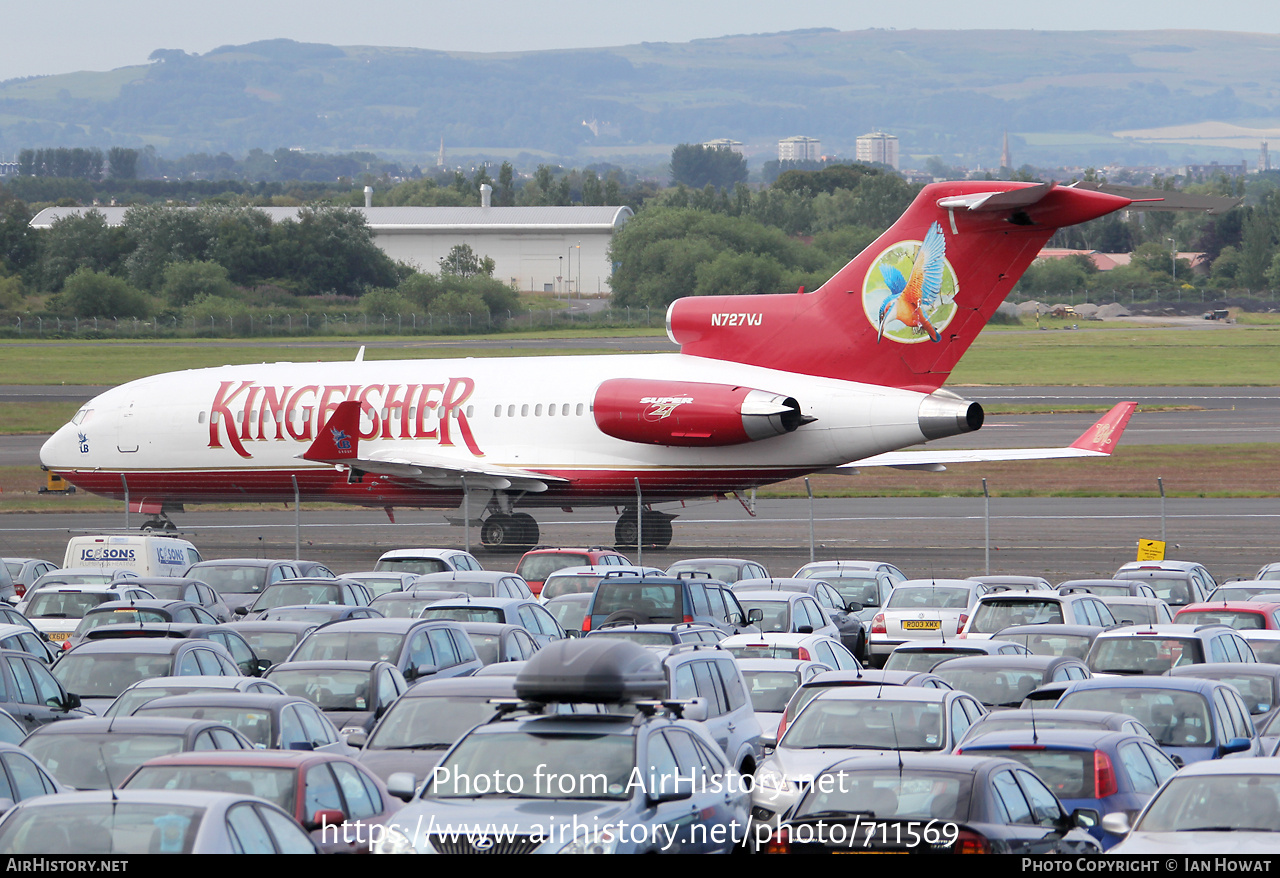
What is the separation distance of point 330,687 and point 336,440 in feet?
66.7

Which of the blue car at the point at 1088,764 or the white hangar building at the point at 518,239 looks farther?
the white hangar building at the point at 518,239

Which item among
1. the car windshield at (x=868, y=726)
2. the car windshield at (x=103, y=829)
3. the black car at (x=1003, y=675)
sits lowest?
the black car at (x=1003, y=675)

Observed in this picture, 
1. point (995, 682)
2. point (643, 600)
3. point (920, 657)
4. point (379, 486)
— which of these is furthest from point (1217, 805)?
point (379, 486)

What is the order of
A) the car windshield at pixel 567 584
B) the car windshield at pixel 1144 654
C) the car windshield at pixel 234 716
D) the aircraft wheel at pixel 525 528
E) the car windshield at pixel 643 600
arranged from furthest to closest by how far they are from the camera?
the aircraft wheel at pixel 525 528
the car windshield at pixel 567 584
the car windshield at pixel 643 600
the car windshield at pixel 1144 654
the car windshield at pixel 234 716

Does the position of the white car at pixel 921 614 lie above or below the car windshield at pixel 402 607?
below

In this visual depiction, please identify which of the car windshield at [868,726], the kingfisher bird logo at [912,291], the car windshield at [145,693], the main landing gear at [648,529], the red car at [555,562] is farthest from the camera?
the main landing gear at [648,529]

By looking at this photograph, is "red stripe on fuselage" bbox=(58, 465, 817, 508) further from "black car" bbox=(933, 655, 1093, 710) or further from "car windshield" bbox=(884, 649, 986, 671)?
"black car" bbox=(933, 655, 1093, 710)

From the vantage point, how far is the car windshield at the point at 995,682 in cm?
1550

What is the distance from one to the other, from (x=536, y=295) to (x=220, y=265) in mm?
35879

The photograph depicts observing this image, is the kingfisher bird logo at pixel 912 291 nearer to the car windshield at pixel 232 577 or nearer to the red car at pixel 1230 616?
the red car at pixel 1230 616

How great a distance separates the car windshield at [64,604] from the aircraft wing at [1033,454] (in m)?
15.6

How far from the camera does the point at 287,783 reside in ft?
33.0

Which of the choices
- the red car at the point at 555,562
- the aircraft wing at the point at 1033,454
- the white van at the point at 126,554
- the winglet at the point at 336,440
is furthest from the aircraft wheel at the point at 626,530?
the white van at the point at 126,554

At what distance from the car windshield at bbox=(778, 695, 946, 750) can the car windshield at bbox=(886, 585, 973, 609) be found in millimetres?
9916
